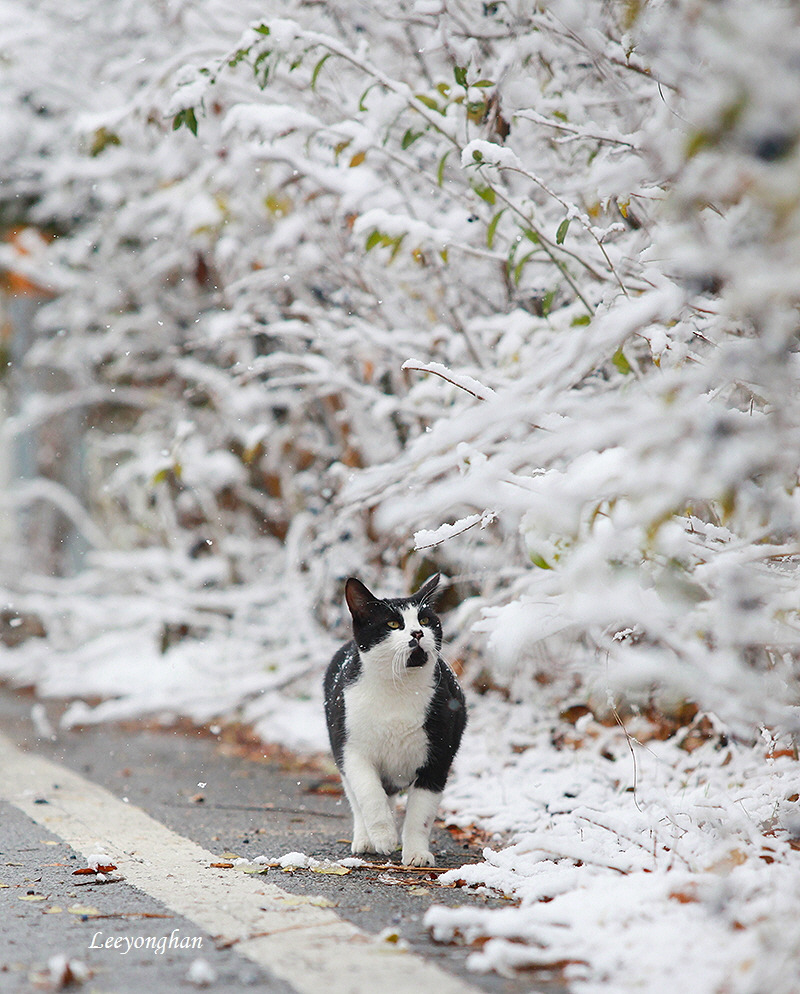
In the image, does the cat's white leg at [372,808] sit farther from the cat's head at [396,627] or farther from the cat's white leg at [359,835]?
the cat's head at [396,627]

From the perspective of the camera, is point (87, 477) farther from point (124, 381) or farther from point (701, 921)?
point (701, 921)

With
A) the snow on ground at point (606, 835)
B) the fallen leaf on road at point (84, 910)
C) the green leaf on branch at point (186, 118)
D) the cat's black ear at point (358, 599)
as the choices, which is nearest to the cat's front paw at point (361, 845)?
the snow on ground at point (606, 835)

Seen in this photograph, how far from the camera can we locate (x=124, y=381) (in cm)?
1009

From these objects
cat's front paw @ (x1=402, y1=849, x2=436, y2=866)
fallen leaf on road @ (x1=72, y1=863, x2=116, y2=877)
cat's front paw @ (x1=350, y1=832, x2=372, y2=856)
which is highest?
cat's front paw @ (x1=402, y1=849, x2=436, y2=866)

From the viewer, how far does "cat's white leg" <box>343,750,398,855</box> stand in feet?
11.1

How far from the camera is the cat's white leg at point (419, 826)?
3207 millimetres

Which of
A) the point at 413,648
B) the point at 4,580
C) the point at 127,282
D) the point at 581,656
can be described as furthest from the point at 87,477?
the point at 413,648

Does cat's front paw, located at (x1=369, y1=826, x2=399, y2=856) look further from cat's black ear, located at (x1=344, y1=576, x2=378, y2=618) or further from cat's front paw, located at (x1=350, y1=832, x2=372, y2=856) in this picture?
cat's black ear, located at (x1=344, y1=576, x2=378, y2=618)

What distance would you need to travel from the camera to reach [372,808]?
11.1 feet

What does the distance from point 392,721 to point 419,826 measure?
1.17 feet

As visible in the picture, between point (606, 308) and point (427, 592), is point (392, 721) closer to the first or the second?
point (427, 592)

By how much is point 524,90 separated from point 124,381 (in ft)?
21.2

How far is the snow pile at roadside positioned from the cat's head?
0.67 metres

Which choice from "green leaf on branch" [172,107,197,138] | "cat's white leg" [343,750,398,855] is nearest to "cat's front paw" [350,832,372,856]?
"cat's white leg" [343,750,398,855]
